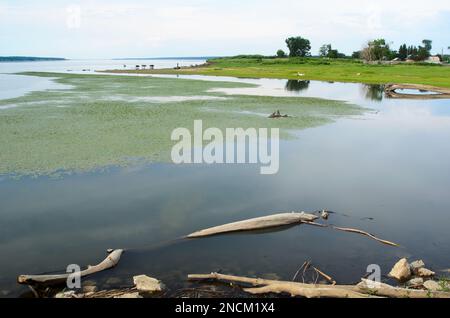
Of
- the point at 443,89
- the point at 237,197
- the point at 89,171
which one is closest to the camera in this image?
the point at 237,197

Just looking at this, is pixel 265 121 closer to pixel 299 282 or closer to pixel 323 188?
pixel 323 188

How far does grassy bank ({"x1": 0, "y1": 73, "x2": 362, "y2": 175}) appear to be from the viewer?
1456 cm

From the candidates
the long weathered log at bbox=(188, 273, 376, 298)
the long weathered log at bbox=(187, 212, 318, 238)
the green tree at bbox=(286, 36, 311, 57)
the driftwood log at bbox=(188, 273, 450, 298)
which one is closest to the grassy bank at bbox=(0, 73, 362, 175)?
the long weathered log at bbox=(187, 212, 318, 238)

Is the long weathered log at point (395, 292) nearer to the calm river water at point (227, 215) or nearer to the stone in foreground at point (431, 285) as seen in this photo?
the stone in foreground at point (431, 285)

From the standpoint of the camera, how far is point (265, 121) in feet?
74.1

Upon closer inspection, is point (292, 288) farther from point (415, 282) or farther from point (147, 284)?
point (147, 284)

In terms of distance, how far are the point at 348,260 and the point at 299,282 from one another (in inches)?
59.3

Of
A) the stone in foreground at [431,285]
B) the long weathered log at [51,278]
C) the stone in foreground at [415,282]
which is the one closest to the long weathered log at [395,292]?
the stone in foreground at [431,285]

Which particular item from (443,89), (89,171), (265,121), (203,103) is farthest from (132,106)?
(443,89)

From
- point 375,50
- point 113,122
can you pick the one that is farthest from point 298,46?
point 113,122

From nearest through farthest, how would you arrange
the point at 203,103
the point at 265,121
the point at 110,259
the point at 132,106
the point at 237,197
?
the point at 110,259
the point at 237,197
the point at 265,121
the point at 132,106
the point at 203,103

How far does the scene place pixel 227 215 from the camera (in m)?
10.2

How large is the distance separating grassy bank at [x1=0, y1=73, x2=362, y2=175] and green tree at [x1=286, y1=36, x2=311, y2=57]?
98273 mm

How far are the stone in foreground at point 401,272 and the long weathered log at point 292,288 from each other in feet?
4.26
